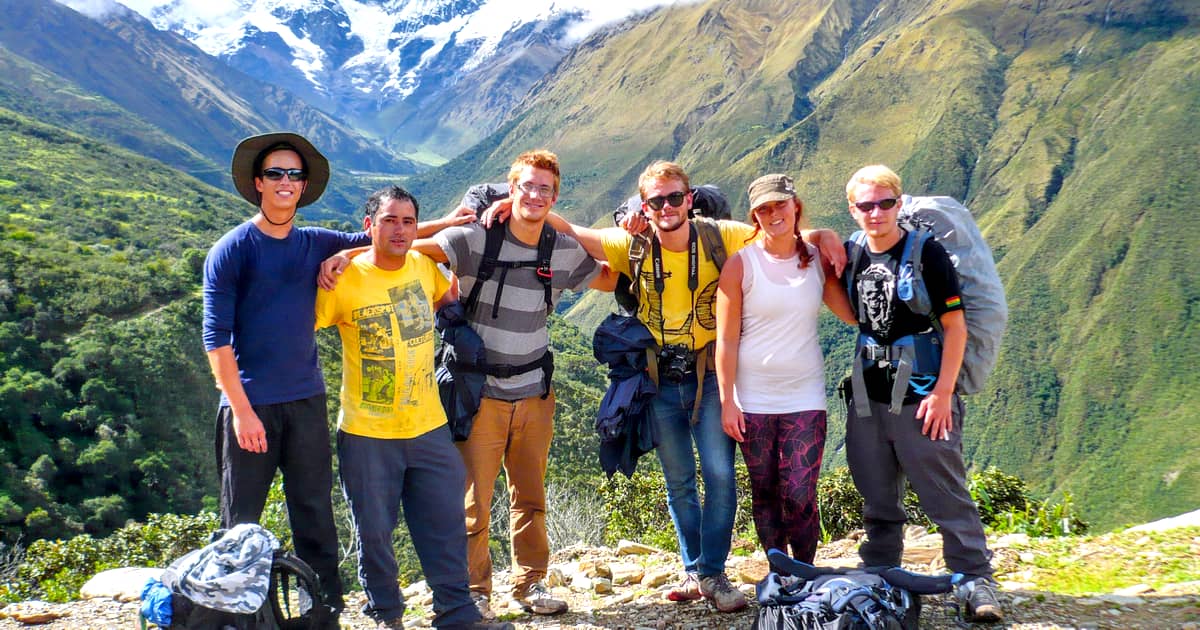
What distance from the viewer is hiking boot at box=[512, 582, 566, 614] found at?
5.23 metres

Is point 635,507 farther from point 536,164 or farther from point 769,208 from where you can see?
point 769,208

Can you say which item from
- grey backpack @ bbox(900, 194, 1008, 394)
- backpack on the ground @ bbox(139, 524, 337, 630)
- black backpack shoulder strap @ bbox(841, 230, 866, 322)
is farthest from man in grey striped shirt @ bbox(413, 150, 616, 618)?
grey backpack @ bbox(900, 194, 1008, 394)

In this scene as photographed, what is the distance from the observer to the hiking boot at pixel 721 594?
4.83 meters

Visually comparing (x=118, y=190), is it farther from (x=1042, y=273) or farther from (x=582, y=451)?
(x=1042, y=273)

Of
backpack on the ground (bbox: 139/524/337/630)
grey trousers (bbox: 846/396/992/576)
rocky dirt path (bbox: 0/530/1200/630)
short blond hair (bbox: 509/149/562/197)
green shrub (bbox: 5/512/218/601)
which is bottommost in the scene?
green shrub (bbox: 5/512/218/601)

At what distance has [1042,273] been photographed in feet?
412

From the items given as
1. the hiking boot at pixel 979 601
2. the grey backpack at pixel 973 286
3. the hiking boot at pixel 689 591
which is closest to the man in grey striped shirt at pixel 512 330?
the hiking boot at pixel 689 591

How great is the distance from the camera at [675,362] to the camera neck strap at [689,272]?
5cm

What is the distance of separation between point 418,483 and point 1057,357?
121155 mm

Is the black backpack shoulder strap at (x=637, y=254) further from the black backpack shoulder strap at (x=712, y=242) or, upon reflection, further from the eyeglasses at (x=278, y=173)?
the eyeglasses at (x=278, y=173)

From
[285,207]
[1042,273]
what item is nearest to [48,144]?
[285,207]

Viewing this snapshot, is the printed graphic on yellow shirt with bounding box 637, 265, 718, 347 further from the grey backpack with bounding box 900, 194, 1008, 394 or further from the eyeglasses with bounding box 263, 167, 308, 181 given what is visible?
the eyeglasses with bounding box 263, 167, 308, 181

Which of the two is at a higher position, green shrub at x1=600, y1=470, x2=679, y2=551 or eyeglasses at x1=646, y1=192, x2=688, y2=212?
eyeglasses at x1=646, y1=192, x2=688, y2=212

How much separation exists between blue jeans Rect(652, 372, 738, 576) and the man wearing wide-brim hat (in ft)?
6.20
